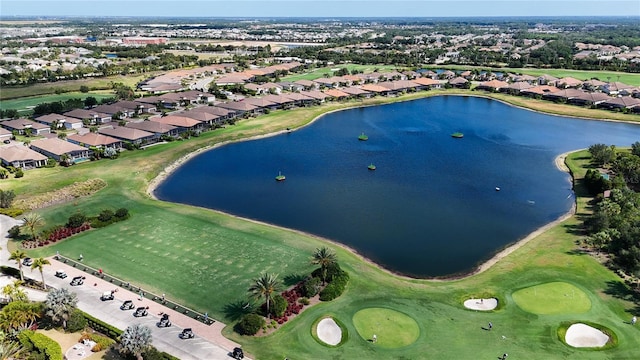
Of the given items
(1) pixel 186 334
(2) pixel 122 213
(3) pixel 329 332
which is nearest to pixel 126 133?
(2) pixel 122 213

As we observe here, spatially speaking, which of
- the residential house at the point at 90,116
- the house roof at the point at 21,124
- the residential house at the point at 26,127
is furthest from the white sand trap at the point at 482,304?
the house roof at the point at 21,124

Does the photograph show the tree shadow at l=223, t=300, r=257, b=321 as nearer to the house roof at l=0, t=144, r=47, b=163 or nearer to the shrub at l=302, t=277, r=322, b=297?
the shrub at l=302, t=277, r=322, b=297

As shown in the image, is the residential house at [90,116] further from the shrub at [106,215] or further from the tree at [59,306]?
the tree at [59,306]

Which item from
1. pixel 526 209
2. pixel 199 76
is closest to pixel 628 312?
pixel 526 209

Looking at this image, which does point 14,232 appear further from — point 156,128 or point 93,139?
point 156,128

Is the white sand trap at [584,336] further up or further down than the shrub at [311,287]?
further down

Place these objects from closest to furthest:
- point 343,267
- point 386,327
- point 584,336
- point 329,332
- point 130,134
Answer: point 584,336
point 329,332
point 386,327
point 343,267
point 130,134

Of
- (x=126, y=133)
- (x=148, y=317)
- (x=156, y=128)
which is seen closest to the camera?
(x=148, y=317)

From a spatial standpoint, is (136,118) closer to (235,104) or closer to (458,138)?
(235,104)
